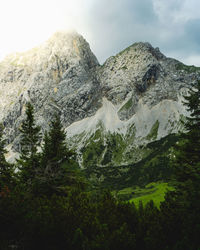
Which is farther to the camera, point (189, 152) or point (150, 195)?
point (150, 195)

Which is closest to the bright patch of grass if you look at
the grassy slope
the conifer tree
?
the grassy slope

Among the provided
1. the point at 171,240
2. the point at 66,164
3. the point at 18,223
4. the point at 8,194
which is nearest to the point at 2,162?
the point at 66,164

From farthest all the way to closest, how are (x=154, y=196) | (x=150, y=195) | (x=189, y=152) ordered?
(x=150, y=195) < (x=154, y=196) < (x=189, y=152)

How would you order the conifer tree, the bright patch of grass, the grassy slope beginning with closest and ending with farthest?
the conifer tree
the bright patch of grass
the grassy slope

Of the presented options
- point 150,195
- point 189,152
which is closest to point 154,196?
point 150,195

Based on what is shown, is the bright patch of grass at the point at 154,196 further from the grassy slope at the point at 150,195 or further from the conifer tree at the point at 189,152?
the conifer tree at the point at 189,152

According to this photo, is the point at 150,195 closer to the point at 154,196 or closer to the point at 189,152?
the point at 154,196

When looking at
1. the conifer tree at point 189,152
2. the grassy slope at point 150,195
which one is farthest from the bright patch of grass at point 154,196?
the conifer tree at point 189,152

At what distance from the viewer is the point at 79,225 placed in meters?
8.68

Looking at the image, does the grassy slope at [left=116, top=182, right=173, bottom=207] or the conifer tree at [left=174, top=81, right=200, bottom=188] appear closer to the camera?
the conifer tree at [left=174, top=81, right=200, bottom=188]

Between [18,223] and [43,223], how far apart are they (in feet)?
4.00

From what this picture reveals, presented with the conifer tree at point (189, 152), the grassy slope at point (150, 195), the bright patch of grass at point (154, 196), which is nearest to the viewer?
the conifer tree at point (189, 152)

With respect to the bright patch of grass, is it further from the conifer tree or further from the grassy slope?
the conifer tree

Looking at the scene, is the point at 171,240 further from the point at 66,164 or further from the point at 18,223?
the point at 66,164
